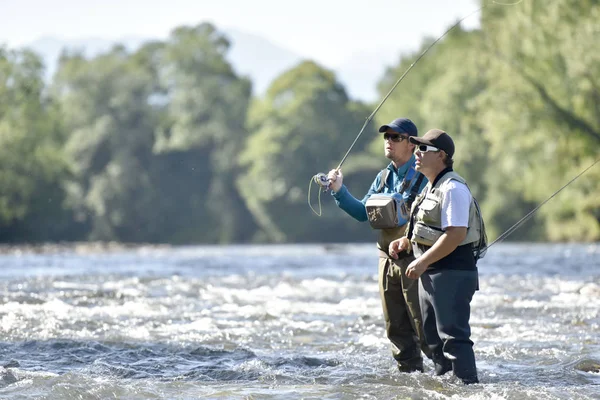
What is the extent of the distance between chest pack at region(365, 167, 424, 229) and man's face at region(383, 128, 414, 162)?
0.36 feet

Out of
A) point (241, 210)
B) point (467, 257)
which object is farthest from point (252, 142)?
point (467, 257)

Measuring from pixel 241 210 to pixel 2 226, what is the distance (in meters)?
26.5

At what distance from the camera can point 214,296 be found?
50.5 ft

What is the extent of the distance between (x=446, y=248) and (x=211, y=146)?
68236 mm

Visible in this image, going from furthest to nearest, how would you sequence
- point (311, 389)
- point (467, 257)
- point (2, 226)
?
point (2, 226) → point (311, 389) → point (467, 257)

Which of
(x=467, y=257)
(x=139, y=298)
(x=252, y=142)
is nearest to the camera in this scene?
(x=467, y=257)

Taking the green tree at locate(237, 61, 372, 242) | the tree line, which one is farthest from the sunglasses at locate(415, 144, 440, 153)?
the green tree at locate(237, 61, 372, 242)

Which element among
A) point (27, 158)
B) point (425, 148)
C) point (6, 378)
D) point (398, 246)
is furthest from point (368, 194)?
point (27, 158)

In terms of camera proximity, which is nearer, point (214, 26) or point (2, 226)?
point (2, 226)

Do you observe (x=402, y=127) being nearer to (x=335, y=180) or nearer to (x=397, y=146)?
(x=397, y=146)

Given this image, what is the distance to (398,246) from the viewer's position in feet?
22.5

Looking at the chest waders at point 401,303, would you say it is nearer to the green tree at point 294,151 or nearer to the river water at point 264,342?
the river water at point 264,342

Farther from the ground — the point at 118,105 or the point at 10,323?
the point at 118,105

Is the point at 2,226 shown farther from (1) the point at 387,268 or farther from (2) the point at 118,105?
(1) the point at 387,268
